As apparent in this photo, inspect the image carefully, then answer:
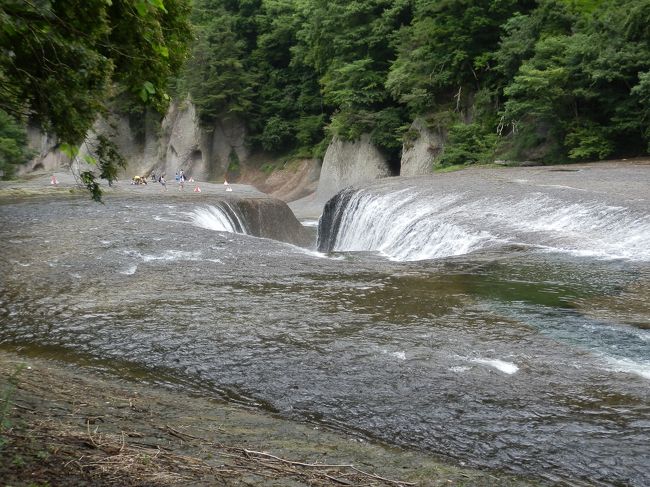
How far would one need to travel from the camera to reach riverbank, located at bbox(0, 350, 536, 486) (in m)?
3.79

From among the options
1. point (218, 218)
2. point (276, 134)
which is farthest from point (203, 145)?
point (218, 218)

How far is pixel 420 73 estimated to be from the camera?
35594mm

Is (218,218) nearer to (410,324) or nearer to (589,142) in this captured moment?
(410,324)

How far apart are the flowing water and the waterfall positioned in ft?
0.22

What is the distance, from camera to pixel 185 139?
55.8 m

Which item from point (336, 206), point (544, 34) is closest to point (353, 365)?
point (336, 206)

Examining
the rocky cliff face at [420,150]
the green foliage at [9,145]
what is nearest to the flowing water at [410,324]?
the green foliage at [9,145]

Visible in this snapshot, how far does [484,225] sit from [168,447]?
11.9 m

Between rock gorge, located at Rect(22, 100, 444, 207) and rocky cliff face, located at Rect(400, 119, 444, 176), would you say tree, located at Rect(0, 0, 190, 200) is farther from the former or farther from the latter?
rock gorge, located at Rect(22, 100, 444, 207)

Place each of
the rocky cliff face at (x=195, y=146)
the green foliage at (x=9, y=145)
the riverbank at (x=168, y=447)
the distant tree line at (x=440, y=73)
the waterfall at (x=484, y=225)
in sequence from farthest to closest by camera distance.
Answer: the rocky cliff face at (x=195, y=146), the distant tree line at (x=440, y=73), the green foliage at (x=9, y=145), the waterfall at (x=484, y=225), the riverbank at (x=168, y=447)

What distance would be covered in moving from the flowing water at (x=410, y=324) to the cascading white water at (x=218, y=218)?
3651 millimetres

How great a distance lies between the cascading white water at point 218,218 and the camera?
2034 centimetres

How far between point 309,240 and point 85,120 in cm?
2137

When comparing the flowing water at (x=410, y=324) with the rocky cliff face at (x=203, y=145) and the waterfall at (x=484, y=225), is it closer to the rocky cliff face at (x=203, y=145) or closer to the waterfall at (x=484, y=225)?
the waterfall at (x=484, y=225)
